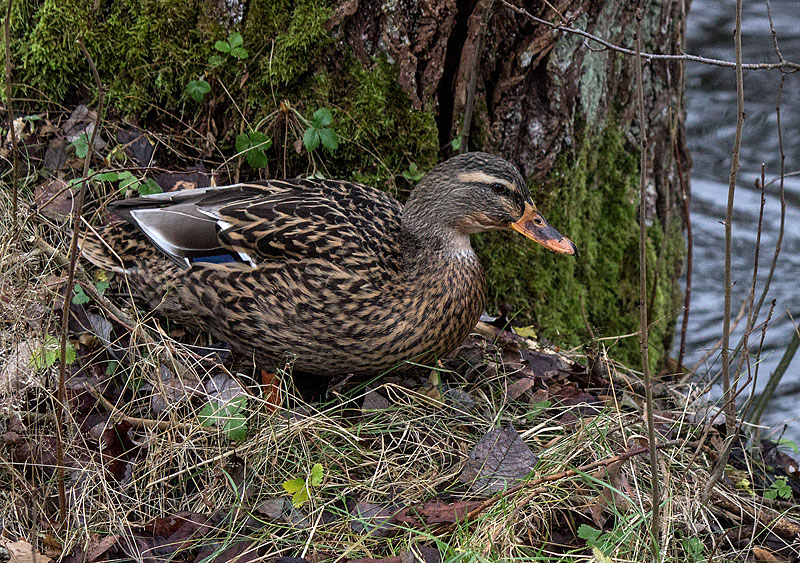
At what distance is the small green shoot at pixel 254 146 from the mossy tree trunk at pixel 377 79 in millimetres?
81

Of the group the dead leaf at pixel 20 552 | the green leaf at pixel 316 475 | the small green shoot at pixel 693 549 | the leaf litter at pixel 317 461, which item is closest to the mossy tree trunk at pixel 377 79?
the leaf litter at pixel 317 461

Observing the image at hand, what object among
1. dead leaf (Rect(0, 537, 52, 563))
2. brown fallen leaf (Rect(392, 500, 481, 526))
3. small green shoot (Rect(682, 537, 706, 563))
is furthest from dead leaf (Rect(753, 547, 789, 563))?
dead leaf (Rect(0, 537, 52, 563))

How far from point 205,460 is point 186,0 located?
2353 millimetres

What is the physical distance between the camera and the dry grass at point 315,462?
3137 mm

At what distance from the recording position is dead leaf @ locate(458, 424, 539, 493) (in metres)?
3.33

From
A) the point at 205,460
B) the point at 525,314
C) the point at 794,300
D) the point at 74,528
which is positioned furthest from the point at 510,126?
the point at 794,300

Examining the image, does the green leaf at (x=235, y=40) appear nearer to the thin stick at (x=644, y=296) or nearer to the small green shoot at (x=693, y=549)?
the thin stick at (x=644, y=296)

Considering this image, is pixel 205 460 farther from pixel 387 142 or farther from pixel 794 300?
pixel 794 300

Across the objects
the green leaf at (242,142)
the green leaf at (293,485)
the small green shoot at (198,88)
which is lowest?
the green leaf at (293,485)

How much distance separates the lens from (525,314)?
4875mm

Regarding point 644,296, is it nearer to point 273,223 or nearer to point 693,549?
point 693,549

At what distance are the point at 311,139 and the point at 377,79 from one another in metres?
0.45

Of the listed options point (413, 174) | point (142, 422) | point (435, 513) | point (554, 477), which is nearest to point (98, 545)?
point (142, 422)

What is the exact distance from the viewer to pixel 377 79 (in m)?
4.37
